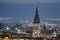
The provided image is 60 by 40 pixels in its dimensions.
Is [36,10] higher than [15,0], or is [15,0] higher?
[15,0]

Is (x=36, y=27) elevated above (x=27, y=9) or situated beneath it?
situated beneath

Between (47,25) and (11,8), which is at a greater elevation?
(11,8)

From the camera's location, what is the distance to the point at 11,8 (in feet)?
10.1

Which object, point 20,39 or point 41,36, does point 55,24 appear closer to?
point 41,36

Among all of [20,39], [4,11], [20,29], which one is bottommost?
[20,39]

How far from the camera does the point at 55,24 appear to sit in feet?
9.89

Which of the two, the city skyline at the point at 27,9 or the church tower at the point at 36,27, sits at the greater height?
the city skyline at the point at 27,9

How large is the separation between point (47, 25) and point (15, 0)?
0.77 meters

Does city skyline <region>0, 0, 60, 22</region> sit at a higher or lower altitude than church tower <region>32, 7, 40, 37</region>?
higher

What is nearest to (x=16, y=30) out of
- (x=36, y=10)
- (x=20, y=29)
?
(x=20, y=29)

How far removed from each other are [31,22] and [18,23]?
243 millimetres

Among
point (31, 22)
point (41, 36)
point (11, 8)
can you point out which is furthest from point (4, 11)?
point (41, 36)

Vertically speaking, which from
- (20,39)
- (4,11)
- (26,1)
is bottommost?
(20,39)

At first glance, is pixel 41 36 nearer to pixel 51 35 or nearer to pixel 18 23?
pixel 51 35
